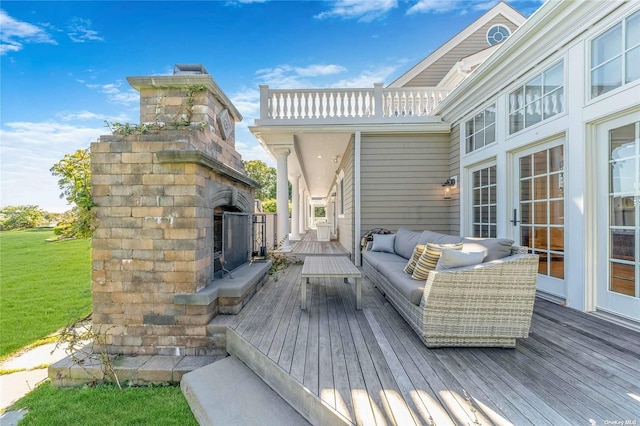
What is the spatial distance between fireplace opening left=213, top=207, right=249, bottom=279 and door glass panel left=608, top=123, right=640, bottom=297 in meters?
3.88

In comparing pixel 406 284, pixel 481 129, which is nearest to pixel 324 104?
pixel 481 129

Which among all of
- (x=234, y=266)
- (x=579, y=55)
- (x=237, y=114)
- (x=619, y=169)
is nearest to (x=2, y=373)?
(x=234, y=266)

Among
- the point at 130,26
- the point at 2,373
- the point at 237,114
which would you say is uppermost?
the point at 130,26

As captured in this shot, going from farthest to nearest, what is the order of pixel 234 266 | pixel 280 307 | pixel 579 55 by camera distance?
pixel 234 266 → pixel 280 307 → pixel 579 55

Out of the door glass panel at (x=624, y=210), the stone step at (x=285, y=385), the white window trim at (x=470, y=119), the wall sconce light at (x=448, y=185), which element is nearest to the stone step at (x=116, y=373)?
the stone step at (x=285, y=385)

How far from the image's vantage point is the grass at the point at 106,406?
1.74 m

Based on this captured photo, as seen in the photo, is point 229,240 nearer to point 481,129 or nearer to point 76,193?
point 76,193

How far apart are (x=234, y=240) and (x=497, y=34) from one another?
8.29 m

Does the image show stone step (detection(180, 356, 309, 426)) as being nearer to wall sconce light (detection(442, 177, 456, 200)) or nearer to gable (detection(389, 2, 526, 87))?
wall sconce light (detection(442, 177, 456, 200))

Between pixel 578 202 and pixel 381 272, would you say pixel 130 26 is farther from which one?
pixel 578 202

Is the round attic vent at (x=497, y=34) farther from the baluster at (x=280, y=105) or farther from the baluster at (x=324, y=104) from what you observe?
the baluster at (x=280, y=105)

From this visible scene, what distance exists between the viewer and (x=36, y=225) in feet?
35.1

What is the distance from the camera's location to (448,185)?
515 centimetres

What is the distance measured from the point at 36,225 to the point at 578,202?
1646 cm
